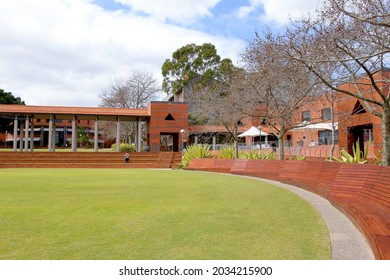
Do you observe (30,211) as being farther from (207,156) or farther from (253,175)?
(207,156)

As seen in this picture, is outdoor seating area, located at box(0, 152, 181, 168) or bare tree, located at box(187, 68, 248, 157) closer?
bare tree, located at box(187, 68, 248, 157)

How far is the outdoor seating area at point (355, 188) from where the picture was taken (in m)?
4.42

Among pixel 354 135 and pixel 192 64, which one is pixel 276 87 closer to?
pixel 354 135

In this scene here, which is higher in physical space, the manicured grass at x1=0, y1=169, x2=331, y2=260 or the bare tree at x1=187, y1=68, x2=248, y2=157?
the bare tree at x1=187, y1=68, x2=248, y2=157

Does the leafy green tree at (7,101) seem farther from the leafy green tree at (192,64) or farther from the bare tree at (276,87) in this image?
the bare tree at (276,87)

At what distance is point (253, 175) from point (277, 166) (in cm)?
260

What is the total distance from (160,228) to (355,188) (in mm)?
4326

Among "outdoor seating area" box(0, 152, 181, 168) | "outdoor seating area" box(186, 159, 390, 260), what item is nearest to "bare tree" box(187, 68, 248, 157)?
"outdoor seating area" box(0, 152, 181, 168)

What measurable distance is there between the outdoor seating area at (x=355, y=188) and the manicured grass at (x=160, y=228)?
57 centimetres

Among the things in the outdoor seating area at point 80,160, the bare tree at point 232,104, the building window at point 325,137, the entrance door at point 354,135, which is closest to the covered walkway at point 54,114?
the outdoor seating area at point 80,160

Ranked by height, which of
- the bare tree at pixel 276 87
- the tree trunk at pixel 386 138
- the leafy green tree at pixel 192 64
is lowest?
the tree trunk at pixel 386 138

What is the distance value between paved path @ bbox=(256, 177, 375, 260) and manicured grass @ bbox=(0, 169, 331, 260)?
0.14 meters

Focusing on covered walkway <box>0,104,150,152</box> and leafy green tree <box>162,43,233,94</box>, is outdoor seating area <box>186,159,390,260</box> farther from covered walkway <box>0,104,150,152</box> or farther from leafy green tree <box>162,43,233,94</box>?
leafy green tree <box>162,43,233,94</box>

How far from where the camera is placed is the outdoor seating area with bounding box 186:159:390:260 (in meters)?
4.42
